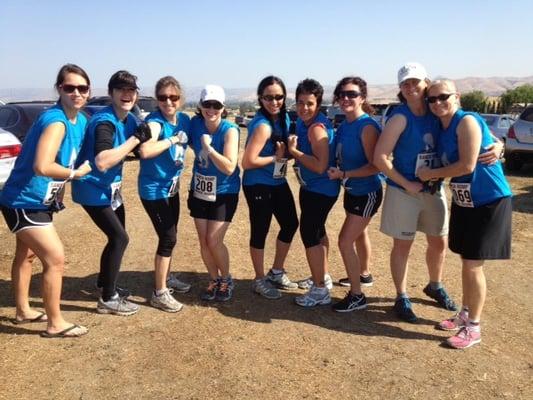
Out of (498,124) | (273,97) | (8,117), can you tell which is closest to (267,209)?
(273,97)

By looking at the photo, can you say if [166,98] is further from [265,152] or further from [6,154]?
[6,154]

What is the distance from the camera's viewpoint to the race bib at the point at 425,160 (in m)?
3.62

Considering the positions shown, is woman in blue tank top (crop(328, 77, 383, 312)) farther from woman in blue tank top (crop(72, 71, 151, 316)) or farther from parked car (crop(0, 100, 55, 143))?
parked car (crop(0, 100, 55, 143))

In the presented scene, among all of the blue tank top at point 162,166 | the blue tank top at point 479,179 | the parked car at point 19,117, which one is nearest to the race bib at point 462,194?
the blue tank top at point 479,179

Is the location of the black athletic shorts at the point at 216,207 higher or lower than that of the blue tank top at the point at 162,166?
lower

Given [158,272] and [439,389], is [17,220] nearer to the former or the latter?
[158,272]

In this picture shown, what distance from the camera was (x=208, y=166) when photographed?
13.1ft

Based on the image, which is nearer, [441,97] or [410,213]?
[441,97]

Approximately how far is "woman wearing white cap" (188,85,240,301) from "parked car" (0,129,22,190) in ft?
13.6

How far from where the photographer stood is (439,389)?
302cm

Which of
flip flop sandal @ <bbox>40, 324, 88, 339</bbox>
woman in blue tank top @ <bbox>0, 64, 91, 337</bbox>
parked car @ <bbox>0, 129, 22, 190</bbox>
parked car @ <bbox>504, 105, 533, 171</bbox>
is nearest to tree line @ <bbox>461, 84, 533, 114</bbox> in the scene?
parked car @ <bbox>504, 105, 533, 171</bbox>

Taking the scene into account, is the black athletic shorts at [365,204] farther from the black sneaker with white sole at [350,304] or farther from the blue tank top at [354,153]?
the black sneaker with white sole at [350,304]

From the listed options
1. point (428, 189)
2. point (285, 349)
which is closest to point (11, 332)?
point (285, 349)

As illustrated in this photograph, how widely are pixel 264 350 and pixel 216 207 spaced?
1.24 meters
